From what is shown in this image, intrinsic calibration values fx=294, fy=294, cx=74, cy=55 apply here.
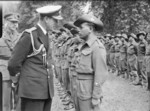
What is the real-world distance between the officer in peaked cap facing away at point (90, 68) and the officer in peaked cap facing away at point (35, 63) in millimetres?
602

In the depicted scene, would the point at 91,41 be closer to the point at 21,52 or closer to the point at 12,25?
the point at 21,52

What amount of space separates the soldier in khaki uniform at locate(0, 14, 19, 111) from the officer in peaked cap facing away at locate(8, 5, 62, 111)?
1.91m

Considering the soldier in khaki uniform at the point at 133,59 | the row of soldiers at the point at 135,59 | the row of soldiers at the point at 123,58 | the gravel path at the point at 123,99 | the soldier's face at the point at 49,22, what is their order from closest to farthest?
1. the soldier's face at the point at 49,22
2. the gravel path at the point at 123,99
3. the row of soldiers at the point at 123,58
4. the row of soldiers at the point at 135,59
5. the soldier in khaki uniform at the point at 133,59

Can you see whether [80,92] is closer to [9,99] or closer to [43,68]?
[43,68]

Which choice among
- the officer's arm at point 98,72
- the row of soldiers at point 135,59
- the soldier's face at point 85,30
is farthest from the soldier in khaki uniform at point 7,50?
the row of soldiers at point 135,59

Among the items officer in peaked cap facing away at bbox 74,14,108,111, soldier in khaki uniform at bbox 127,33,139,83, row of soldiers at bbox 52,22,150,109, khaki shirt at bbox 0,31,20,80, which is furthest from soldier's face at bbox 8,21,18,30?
soldier in khaki uniform at bbox 127,33,139,83

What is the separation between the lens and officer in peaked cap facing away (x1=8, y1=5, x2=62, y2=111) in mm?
3424

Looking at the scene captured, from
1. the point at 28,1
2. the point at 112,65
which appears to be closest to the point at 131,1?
the point at 112,65

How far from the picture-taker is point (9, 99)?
5.64 metres

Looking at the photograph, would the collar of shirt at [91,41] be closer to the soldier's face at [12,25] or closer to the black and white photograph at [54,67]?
the black and white photograph at [54,67]

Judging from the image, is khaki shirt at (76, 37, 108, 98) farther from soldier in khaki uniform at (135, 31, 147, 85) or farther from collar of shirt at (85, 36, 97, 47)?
soldier in khaki uniform at (135, 31, 147, 85)

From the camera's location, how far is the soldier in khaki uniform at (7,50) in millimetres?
5438

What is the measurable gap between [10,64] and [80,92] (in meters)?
1.14

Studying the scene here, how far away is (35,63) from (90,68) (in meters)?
0.82
